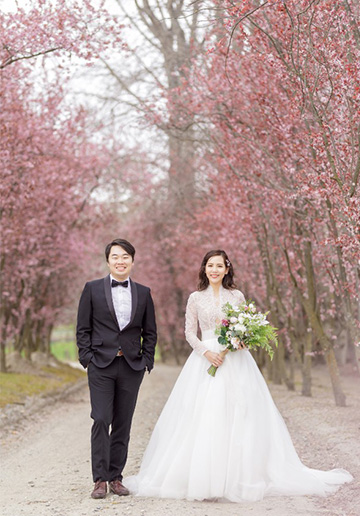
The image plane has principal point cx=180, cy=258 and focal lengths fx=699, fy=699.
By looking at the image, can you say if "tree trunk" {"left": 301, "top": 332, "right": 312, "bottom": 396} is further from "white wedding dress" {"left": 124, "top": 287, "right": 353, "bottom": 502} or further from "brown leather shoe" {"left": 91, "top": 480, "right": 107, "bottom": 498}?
"brown leather shoe" {"left": 91, "top": 480, "right": 107, "bottom": 498}

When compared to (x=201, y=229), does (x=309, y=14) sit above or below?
above

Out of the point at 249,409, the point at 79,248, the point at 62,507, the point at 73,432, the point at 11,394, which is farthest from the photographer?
the point at 79,248

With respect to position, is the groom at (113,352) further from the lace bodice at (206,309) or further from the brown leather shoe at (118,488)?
the lace bodice at (206,309)

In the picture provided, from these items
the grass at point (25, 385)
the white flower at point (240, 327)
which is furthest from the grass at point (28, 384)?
the white flower at point (240, 327)

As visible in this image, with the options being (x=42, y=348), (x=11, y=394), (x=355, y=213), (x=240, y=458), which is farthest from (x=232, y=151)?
(x=42, y=348)

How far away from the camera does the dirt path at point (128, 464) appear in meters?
5.27

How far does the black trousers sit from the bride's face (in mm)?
1056

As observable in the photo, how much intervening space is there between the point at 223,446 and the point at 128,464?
206 cm

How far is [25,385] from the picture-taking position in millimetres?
14656

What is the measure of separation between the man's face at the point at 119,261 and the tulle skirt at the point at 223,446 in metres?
0.96

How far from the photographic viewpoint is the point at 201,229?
19.5m

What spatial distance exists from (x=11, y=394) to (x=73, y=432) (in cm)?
297

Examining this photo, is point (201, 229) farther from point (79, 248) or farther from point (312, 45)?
point (312, 45)

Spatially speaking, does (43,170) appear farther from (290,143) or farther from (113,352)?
(113,352)
